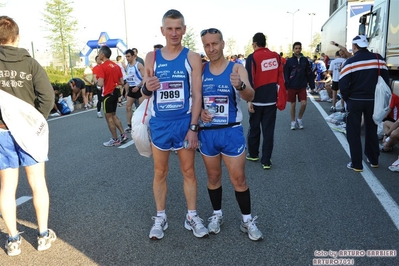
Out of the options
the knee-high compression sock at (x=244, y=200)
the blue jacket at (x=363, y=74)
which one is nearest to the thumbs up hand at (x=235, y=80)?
the knee-high compression sock at (x=244, y=200)

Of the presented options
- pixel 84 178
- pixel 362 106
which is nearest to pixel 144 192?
pixel 84 178

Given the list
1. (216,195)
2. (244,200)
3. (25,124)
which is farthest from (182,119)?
(25,124)

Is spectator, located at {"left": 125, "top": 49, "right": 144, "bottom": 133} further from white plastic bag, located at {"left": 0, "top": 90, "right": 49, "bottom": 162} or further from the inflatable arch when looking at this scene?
the inflatable arch

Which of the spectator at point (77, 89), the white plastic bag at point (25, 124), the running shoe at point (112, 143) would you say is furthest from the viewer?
the spectator at point (77, 89)

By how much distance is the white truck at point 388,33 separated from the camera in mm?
7465

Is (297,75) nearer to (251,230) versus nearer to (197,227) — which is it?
(251,230)

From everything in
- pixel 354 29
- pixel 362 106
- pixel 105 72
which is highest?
pixel 354 29

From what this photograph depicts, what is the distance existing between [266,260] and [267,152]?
2757mm

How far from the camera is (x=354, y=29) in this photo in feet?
50.9

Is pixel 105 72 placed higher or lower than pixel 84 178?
higher

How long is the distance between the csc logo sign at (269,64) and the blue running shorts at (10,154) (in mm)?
3722

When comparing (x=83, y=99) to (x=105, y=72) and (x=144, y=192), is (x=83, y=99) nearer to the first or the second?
(x=105, y=72)

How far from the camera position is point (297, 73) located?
8.38 meters

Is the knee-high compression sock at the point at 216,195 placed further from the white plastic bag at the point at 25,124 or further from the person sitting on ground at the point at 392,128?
the person sitting on ground at the point at 392,128
